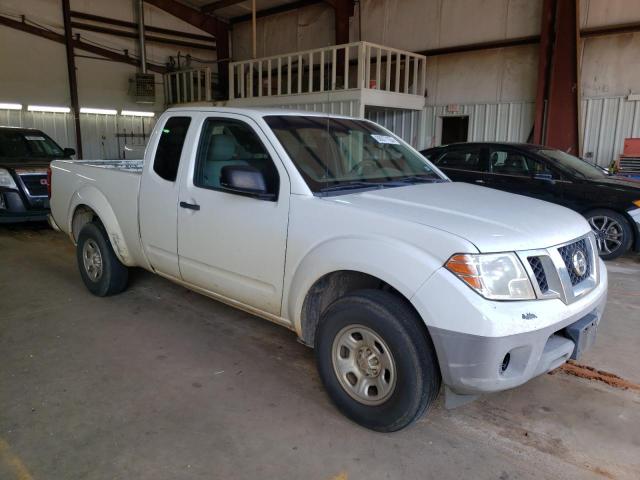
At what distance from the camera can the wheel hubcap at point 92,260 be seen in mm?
4727

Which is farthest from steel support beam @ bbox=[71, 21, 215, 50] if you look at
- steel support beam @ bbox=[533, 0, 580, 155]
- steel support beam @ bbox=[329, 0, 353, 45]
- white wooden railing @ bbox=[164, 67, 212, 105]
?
steel support beam @ bbox=[533, 0, 580, 155]

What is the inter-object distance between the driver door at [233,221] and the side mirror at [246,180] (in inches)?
1.9

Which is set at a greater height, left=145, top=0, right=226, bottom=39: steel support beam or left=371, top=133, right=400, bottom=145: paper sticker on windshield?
left=145, top=0, right=226, bottom=39: steel support beam

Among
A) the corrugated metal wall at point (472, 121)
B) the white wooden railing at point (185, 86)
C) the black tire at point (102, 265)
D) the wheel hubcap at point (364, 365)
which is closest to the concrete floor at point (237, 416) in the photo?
the wheel hubcap at point (364, 365)

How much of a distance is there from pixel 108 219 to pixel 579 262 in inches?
146

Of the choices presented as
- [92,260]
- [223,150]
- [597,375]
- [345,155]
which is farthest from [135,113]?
[597,375]

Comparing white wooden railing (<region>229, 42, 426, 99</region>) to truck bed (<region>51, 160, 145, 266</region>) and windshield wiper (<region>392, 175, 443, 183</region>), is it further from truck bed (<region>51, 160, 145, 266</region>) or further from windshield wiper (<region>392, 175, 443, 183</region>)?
windshield wiper (<region>392, 175, 443, 183</region>)

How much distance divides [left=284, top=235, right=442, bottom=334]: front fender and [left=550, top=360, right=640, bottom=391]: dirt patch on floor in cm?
177

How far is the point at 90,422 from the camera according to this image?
2.76 metres

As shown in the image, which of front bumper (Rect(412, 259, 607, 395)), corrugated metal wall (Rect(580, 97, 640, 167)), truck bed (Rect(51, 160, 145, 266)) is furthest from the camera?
corrugated metal wall (Rect(580, 97, 640, 167))

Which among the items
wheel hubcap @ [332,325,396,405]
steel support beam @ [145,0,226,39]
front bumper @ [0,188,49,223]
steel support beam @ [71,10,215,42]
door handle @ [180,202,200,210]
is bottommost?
wheel hubcap @ [332,325,396,405]

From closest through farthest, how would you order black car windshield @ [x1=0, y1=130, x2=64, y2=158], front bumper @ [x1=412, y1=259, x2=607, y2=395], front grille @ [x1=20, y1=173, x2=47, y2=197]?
front bumper @ [x1=412, y1=259, x2=607, y2=395] < front grille @ [x1=20, y1=173, x2=47, y2=197] < black car windshield @ [x1=0, y1=130, x2=64, y2=158]

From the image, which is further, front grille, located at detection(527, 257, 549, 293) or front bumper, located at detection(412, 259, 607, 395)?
front grille, located at detection(527, 257, 549, 293)

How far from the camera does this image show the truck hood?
238 centimetres
